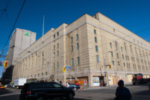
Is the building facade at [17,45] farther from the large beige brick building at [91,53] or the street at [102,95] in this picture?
the street at [102,95]

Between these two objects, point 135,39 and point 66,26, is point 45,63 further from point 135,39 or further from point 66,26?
point 135,39

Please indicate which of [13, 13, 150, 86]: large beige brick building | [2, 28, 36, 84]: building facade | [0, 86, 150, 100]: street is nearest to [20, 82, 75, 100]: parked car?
[0, 86, 150, 100]: street

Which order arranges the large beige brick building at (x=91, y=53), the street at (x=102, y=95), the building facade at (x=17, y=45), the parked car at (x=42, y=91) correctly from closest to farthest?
the parked car at (x=42, y=91)
the street at (x=102, y=95)
the large beige brick building at (x=91, y=53)
the building facade at (x=17, y=45)

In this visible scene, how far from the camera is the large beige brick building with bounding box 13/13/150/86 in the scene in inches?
1422

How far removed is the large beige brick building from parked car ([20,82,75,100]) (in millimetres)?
21256

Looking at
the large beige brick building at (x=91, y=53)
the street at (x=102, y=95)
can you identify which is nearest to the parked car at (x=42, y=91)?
the street at (x=102, y=95)

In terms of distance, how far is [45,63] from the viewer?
55000 millimetres

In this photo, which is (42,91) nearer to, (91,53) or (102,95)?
(102,95)

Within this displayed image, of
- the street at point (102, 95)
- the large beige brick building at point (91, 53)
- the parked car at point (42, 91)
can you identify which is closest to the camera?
the parked car at point (42, 91)

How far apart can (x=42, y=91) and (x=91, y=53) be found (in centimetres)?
2711

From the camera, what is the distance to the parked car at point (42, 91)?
9.16 m

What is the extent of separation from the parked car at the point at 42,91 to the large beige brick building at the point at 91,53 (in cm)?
2126

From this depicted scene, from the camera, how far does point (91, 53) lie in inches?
1401

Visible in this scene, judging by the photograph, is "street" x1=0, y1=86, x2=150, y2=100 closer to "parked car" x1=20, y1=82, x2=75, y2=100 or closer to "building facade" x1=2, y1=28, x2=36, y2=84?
"parked car" x1=20, y1=82, x2=75, y2=100
